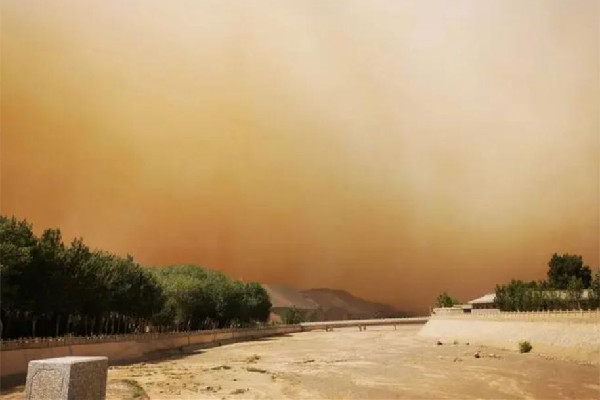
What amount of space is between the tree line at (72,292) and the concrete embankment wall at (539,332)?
1926 inches

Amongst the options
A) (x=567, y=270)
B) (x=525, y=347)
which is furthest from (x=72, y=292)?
(x=567, y=270)

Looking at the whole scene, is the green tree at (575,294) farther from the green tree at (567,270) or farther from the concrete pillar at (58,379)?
the concrete pillar at (58,379)

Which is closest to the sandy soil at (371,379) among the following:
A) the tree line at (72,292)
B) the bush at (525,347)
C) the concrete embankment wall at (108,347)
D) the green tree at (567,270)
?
the bush at (525,347)

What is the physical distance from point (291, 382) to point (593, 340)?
119 feet

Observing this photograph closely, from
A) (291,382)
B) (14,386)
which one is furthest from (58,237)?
(291,382)

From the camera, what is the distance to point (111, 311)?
2554 inches

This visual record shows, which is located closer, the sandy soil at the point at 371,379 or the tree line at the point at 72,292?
the sandy soil at the point at 371,379

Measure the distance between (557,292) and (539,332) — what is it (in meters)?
25.8

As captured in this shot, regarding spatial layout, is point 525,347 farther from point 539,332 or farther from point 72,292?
point 72,292

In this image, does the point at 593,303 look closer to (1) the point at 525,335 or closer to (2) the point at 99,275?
(1) the point at 525,335

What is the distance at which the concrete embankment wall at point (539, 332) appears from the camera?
55.5m

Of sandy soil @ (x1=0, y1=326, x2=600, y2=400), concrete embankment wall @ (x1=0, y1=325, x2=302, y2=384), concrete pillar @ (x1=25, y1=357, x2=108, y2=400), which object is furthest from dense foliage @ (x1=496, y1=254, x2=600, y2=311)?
concrete pillar @ (x1=25, y1=357, x2=108, y2=400)

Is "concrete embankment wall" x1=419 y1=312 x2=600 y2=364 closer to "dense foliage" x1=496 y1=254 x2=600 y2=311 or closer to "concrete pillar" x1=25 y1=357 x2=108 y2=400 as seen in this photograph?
"dense foliage" x1=496 y1=254 x2=600 y2=311

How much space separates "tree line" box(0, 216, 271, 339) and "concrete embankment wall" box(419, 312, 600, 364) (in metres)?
48.9
